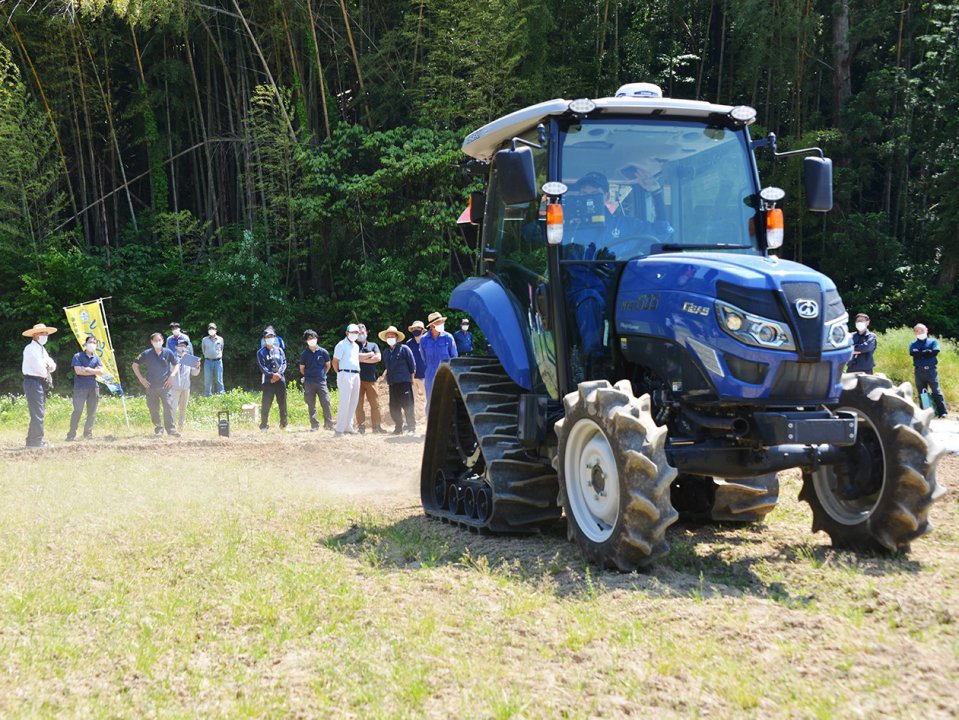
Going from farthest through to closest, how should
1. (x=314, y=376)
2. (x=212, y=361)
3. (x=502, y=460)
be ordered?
1. (x=212, y=361)
2. (x=314, y=376)
3. (x=502, y=460)

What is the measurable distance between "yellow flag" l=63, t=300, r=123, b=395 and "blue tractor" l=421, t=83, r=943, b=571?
1114cm

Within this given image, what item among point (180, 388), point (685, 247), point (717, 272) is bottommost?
point (180, 388)

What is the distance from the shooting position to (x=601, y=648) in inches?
172

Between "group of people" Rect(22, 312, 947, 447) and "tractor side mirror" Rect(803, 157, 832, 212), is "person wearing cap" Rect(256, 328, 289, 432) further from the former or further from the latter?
"tractor side mirror" Rect(803, 157, 832, 212)

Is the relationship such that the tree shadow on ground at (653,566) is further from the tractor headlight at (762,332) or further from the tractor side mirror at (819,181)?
the tractor side mirror at (819,181)

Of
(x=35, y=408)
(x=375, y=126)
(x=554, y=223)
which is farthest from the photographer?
(x=375, y=126)

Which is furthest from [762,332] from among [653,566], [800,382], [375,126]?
[375,126]

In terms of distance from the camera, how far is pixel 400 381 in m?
16.2

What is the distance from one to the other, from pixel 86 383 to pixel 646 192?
40.7ft

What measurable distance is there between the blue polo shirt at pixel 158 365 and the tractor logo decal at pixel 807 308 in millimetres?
12909

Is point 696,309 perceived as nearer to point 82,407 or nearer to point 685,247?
point 685,247

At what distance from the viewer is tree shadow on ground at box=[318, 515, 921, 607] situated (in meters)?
5.37

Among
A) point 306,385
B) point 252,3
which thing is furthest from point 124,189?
point 306,385

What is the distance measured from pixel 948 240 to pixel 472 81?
11876 mm
